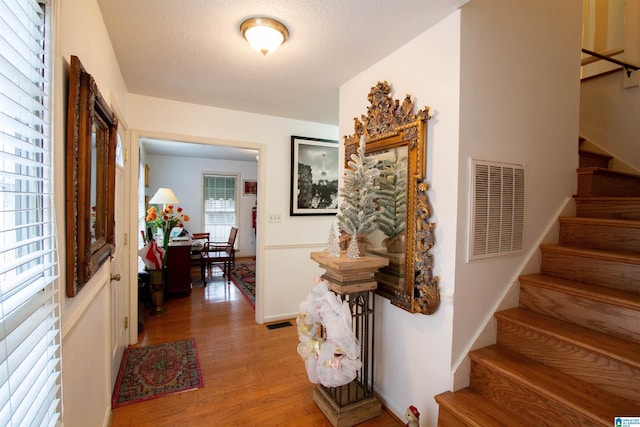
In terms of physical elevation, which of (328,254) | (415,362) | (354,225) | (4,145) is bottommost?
(415,362)

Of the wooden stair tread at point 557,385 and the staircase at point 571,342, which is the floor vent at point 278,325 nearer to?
the staircase at point 571,342

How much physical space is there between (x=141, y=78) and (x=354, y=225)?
7.23 ft

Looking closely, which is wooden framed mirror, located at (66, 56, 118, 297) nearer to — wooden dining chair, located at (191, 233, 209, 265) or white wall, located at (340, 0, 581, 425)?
white wall, located at (340, 0, 581, 425)

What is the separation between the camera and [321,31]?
183 cm

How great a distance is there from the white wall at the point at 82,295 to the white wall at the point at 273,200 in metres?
1.19

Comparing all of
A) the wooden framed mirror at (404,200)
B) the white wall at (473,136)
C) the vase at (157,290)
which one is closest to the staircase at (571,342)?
the white wall at (473,136)

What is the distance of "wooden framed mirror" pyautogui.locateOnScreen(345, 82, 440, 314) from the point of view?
5.73 ft

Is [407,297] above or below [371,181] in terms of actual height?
below

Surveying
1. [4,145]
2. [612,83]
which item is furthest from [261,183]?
[612,83]

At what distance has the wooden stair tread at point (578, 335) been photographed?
1.35m

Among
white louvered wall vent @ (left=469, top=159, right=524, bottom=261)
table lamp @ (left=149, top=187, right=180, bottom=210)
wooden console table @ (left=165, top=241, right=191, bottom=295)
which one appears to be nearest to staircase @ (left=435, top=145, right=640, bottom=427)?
white louvered wall vent @ (left=469, top=159, right=524, bottom=261)

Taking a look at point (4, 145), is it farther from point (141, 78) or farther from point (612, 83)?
point (612, 83)

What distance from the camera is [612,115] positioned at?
2.76 metres

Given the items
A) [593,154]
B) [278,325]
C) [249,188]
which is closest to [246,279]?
[278,325]
